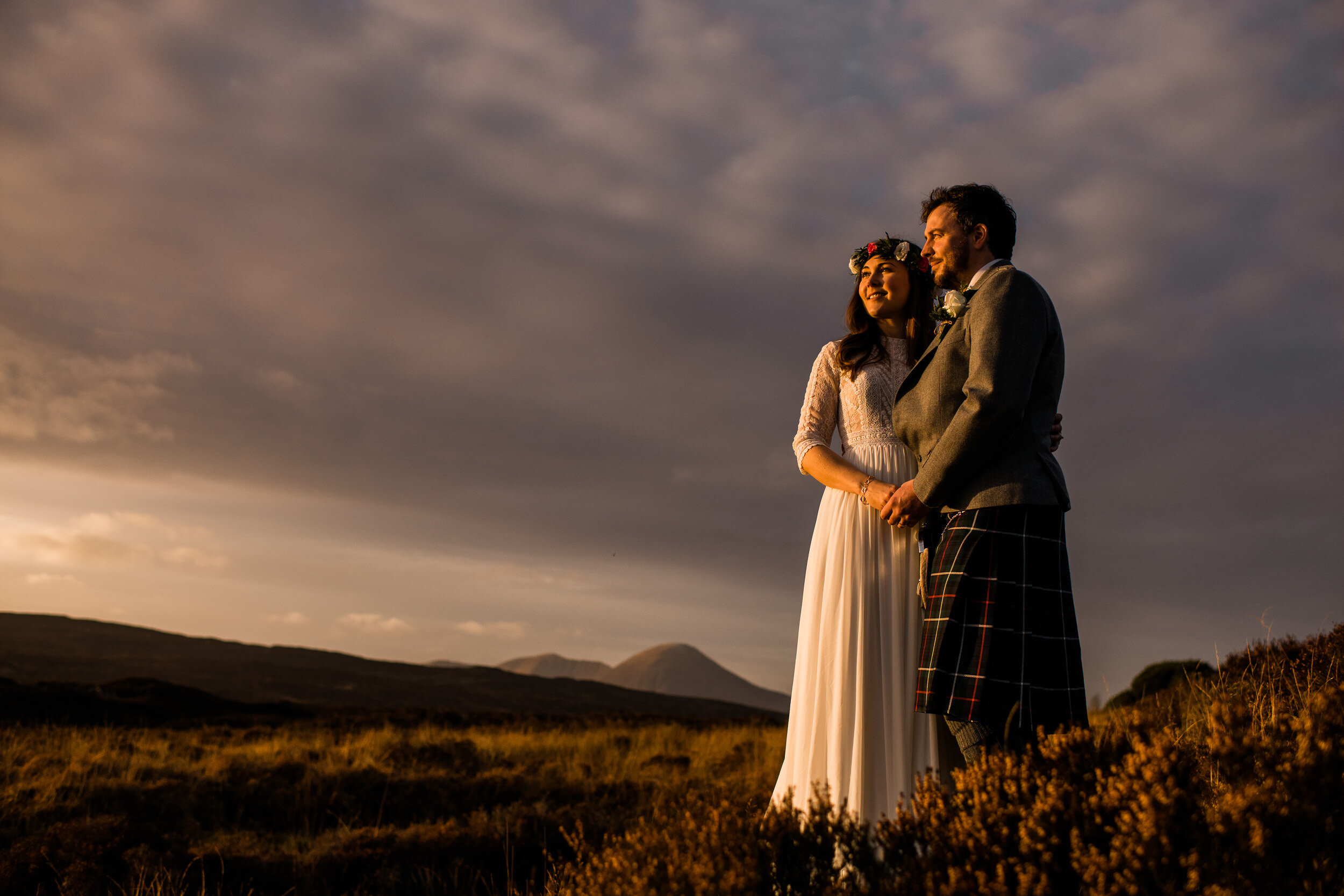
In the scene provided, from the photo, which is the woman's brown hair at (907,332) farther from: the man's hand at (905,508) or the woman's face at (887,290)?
the man's hand at (905,508)

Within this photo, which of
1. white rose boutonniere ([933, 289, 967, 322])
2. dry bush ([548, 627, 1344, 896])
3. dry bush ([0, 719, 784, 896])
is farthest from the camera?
dry bush ([0, 719, 784, 896])

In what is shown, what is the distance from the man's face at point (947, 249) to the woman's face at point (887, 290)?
0.95ft

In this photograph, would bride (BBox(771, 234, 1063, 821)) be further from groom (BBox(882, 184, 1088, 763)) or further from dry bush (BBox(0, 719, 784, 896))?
dry bush (BBox(0, 719, 784, 896))

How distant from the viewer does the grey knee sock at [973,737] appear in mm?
2186

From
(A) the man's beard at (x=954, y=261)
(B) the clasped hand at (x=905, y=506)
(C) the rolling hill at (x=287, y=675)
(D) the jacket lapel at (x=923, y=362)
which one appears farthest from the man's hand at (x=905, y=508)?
(C) the rolling hill at (x=287, y=675)

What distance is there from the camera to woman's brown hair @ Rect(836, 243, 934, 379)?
3.01 meters

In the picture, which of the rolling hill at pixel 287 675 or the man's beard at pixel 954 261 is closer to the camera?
the man's beard at pixel 954 261

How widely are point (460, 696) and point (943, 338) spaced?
6040 centimetres

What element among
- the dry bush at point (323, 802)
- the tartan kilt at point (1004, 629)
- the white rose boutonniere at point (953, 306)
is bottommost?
the dry bush at point (323, 802)

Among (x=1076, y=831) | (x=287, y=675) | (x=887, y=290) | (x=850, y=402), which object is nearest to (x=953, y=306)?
(x=887, y=290)

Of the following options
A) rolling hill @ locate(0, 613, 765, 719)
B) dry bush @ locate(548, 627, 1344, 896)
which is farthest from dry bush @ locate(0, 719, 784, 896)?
rolling hill @ locate(0, 613, 765, 719)

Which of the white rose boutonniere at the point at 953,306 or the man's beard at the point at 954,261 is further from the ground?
the man's beard at the point at 954,261

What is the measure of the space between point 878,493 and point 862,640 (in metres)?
0.48

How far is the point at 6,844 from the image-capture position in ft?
22.2
